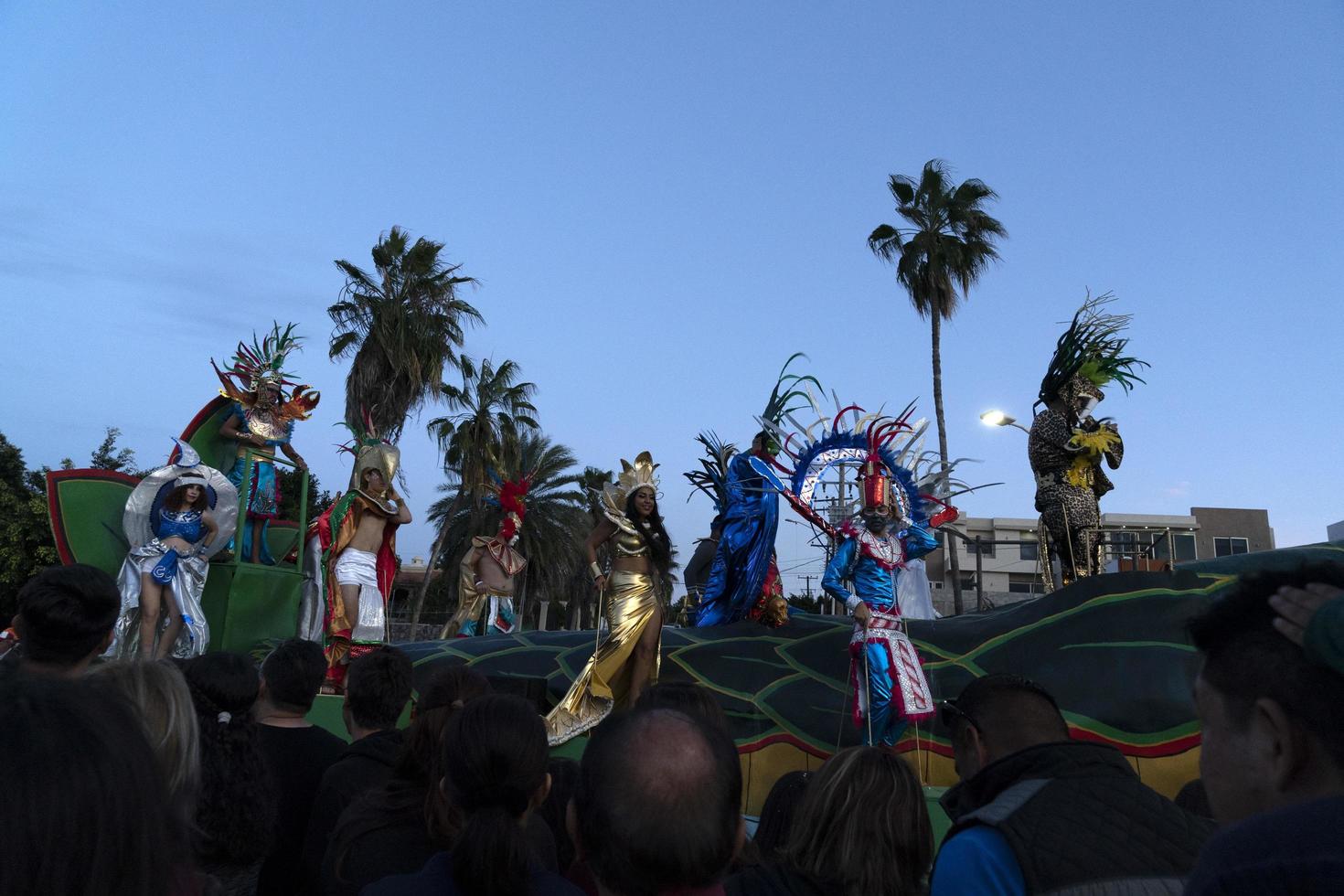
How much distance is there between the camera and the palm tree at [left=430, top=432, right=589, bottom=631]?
102 ft

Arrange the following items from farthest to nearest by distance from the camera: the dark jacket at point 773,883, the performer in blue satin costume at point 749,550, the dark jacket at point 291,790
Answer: the performer in blue satin costume at point 749,550
the dark jacket at point 291,790
the dark jacket at point 773,883

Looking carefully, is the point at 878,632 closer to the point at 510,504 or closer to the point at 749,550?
the point at 749,550

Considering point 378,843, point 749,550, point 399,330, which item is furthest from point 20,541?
point 378,843

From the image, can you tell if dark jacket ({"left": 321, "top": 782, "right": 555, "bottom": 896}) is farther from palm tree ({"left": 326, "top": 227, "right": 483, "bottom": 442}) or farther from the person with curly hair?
palm tree ({"left": 326, "top": 227, "right": 483, "bottom": 442})

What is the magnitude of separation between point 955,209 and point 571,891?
2424 centimetres

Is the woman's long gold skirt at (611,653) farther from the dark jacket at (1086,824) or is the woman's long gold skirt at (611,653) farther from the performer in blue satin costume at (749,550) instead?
the dark jacket at (1086,824)

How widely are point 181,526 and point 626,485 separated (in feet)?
16.0

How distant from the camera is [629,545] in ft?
27.7

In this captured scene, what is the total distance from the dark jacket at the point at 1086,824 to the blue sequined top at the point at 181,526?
976 cm

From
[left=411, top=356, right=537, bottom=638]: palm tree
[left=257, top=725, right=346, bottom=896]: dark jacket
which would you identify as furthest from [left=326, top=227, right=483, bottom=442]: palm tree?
[left=257, top=725, right=346, bottom=896]: dark jacket

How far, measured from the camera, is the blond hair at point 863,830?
224 cm

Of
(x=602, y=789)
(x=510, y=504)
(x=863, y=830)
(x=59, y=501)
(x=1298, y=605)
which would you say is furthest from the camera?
(x=510, y=504)

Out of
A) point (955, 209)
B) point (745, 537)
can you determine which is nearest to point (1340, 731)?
point (745, 537)

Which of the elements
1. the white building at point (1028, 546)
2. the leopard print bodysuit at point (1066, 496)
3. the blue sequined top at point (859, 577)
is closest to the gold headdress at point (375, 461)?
the blue sequined top at point (859, 577)
